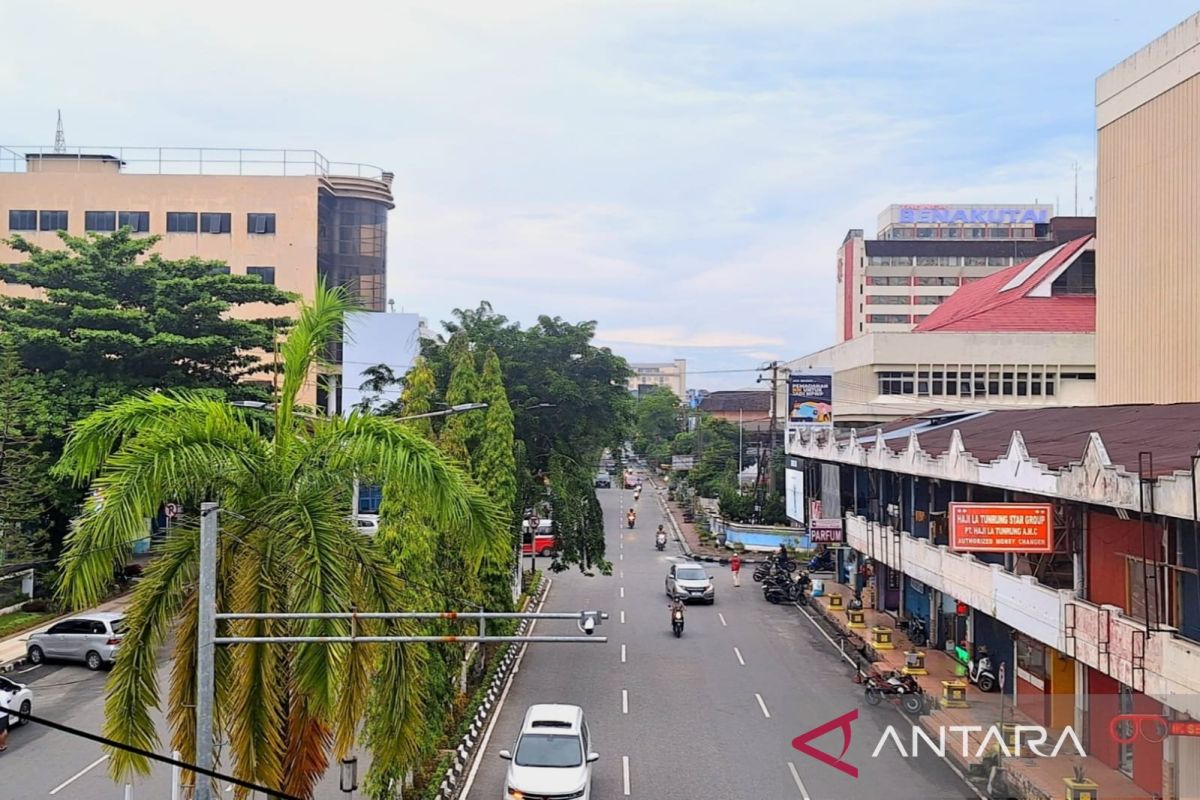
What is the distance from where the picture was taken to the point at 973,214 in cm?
10488

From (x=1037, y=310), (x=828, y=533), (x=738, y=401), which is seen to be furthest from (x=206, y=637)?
(x=738, y=401)

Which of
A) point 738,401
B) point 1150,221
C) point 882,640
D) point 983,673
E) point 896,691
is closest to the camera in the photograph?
point 896,691

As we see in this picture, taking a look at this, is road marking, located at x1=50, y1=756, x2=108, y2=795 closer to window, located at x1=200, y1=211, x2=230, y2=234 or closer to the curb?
the curb

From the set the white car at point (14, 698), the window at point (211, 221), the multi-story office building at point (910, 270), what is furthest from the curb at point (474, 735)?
the multi-story office building at point (910, 270)

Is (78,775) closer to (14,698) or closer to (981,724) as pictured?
(14,698)

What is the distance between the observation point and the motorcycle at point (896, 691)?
2236 centimetres

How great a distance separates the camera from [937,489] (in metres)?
28.3

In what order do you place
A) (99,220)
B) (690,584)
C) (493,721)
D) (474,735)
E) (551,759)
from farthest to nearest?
1. (99,220)
2. (690,584)
3. (493,721)
4. (474,735)
5. (551,759)

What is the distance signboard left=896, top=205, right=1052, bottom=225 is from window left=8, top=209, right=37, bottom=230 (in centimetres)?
7951

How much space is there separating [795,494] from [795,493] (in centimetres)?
8

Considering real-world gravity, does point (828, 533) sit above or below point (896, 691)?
above

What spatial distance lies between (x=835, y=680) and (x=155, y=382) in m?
23.1

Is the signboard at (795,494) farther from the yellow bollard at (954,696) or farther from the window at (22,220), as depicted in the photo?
the window at (22,220)

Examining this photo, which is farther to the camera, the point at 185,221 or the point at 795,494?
the point at 185,221
